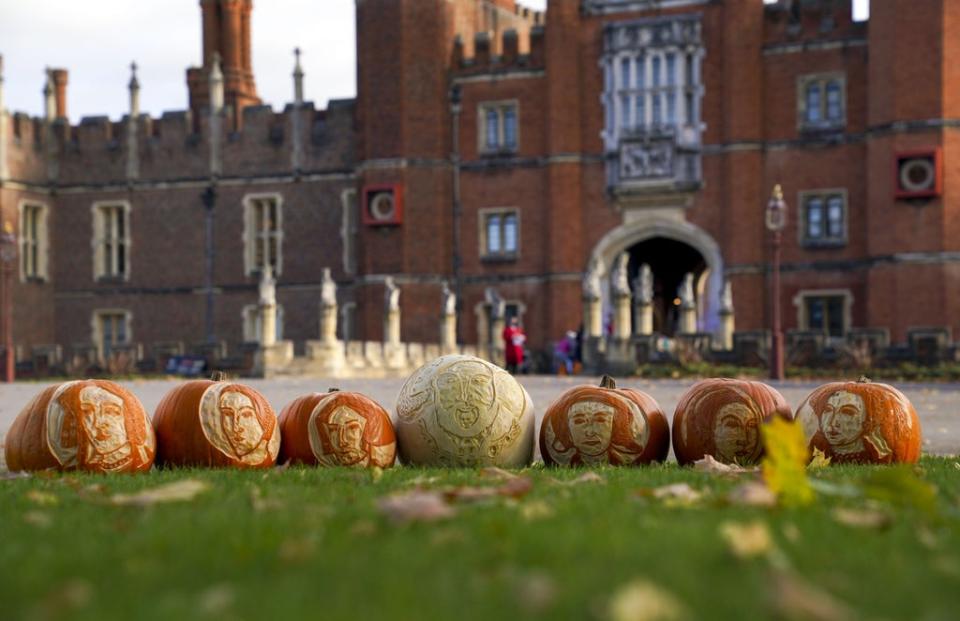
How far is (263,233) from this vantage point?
5003cm

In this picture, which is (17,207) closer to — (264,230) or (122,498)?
(264,230)

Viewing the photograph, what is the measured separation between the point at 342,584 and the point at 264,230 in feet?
152

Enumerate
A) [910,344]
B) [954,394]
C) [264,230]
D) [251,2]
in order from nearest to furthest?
[954,394], [910,344], [264,230], [251,2]

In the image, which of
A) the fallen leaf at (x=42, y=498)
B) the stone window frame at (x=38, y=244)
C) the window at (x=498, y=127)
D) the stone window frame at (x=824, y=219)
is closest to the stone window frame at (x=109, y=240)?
the stone window frame at (x=38, y=244)

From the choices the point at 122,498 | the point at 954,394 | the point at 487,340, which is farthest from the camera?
the point at 487,340

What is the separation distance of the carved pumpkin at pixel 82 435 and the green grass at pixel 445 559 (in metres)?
2.63

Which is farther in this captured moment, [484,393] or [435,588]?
[484,393]

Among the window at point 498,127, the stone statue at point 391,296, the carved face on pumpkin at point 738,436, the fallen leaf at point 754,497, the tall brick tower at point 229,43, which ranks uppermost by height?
the tall brick tower at point 229,43

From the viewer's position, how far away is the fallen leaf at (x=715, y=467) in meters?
9.03

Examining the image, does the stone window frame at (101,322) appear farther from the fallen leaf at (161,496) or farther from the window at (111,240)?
the fallen leaf at (161,496)

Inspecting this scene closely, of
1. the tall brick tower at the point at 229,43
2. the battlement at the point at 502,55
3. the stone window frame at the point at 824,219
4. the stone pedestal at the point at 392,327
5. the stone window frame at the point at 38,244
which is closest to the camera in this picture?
the stone pedestal at the point at 392,327

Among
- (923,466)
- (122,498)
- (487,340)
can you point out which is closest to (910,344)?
(487,340)

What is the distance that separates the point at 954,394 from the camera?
2314 centimetres

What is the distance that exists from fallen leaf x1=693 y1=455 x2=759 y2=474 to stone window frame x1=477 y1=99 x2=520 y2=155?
36.1 meters
